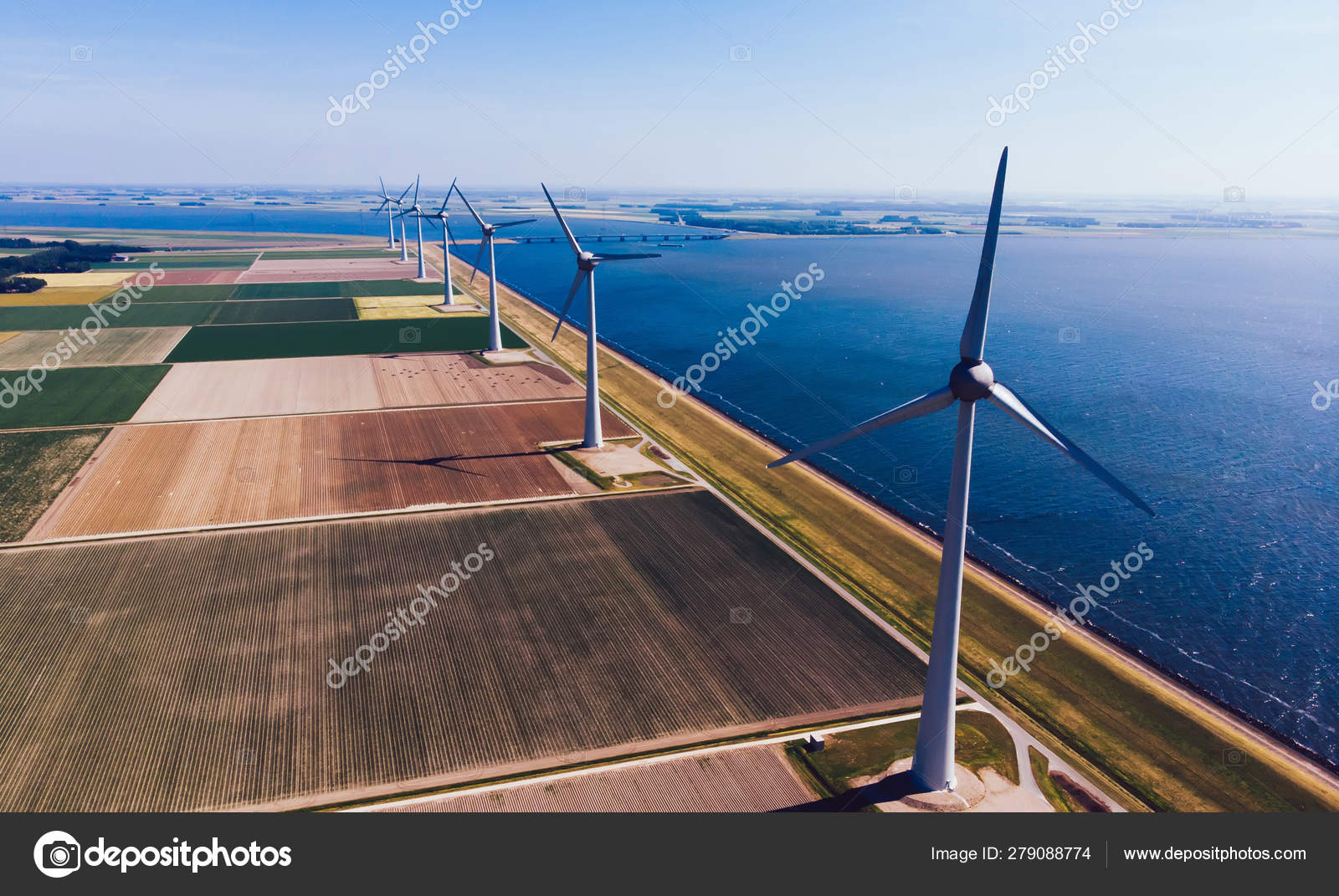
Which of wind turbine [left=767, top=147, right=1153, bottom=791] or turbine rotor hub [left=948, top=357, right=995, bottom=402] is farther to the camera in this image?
turbine rotor hub [left=948, top=357, right=995, bottom=402]

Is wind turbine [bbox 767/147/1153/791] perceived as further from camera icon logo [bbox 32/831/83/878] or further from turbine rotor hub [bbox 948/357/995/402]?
camera icon logo [bbox 32/831/83/878]

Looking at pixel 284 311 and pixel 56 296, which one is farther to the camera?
pixel 56 296

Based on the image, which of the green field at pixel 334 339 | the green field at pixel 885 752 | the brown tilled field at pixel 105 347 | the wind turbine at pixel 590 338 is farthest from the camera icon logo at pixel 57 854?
the brown tilled field at pixel 105 347

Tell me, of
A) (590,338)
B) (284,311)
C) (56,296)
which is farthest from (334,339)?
(56,296)

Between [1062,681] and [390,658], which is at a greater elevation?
[390,658]

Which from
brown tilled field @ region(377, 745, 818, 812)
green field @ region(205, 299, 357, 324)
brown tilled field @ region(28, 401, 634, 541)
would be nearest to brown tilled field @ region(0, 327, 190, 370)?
green field @ region(205, 299, 357, 324)

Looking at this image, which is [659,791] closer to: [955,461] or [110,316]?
[955,461]

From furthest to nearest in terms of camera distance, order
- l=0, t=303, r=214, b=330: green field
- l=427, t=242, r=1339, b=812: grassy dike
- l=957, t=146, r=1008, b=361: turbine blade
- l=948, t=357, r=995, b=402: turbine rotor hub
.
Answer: l=0, t=303, r=214, b=330: green field → l=427, t=242, r=1339, b=812: grassy dike → l=948, t=357, r=995, b=402: turbine rotor hub → l=957, t=146, r=1008, b=361: turbine blade
